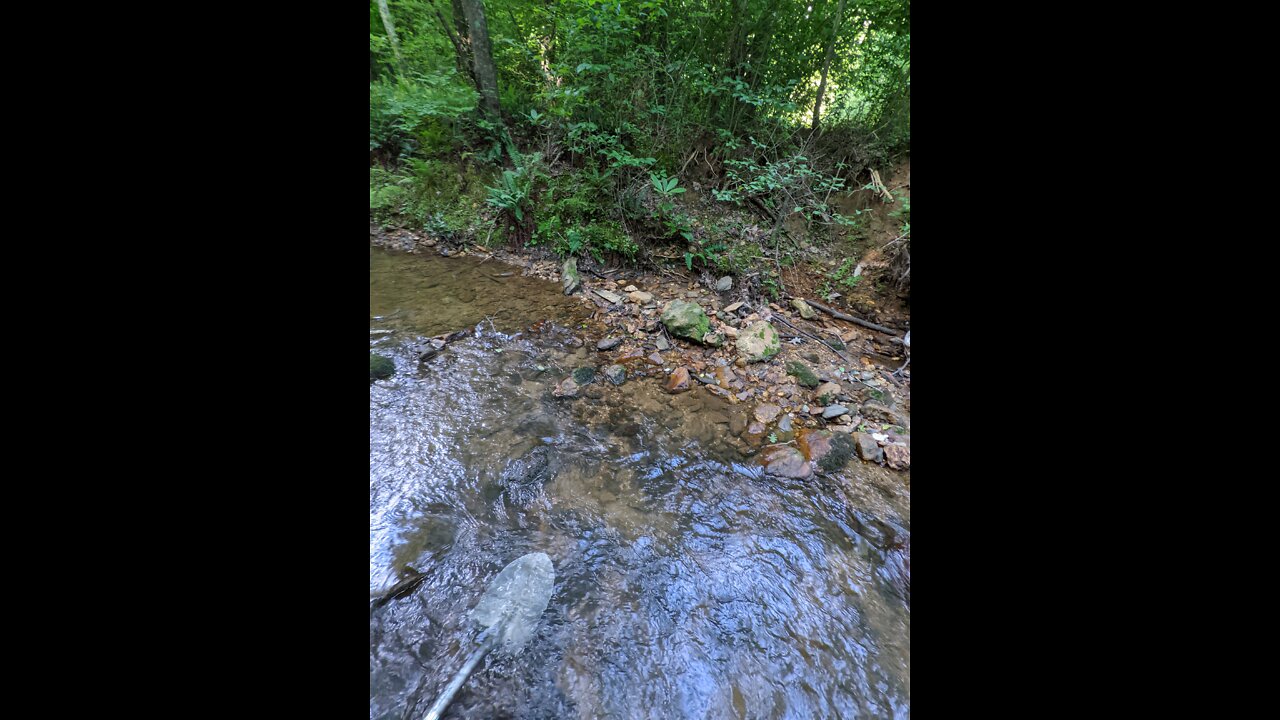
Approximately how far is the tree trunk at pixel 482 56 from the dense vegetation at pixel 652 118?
21mm

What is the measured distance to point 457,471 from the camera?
111 inches

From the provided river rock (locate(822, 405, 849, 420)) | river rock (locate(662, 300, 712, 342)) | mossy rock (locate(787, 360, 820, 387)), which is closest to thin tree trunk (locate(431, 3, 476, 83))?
river rock (locate(662, 300, 712, 342))

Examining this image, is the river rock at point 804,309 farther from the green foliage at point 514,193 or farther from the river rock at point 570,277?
the green foliage at point 514,193

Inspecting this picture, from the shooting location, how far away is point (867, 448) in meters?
3.06

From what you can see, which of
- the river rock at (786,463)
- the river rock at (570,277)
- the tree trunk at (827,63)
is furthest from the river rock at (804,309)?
the tree trunk at (827,63)

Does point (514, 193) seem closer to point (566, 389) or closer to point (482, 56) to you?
point (482, 56)

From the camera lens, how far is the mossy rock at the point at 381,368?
3.68 m

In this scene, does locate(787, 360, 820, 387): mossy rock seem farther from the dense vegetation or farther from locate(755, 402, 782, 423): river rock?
the dense vegetation
